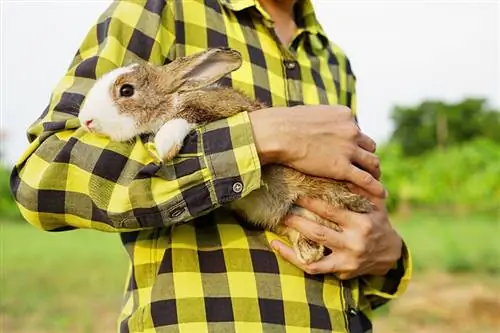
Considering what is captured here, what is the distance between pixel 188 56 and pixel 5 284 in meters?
4.21

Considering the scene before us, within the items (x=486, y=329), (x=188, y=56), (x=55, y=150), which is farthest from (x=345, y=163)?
(x=486, y=329)

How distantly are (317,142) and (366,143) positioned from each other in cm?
18

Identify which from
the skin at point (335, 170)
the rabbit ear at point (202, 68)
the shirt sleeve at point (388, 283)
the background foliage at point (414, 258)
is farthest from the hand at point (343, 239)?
the background foliage at point (414, 258)

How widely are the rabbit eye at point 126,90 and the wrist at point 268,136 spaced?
0.26 m

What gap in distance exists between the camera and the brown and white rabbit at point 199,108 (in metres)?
1.36

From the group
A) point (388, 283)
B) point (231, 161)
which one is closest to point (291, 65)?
point (231, 161)

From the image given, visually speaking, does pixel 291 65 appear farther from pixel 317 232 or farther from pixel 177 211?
pixel 177 211

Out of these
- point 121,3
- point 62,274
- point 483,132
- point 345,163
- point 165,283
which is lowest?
point 483,132

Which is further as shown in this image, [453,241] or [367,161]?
[453,241]

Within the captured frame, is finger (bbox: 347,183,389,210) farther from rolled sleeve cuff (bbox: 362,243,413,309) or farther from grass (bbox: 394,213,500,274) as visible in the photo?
grass (bbox: 394,213,500,274)

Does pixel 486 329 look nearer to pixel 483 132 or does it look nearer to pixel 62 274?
pixel 62 274

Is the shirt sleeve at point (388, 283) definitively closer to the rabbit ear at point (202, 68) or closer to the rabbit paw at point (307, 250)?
the rabbit paw at point (307, 250)

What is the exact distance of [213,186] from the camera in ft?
4.03

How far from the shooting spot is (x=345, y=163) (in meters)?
1.39
